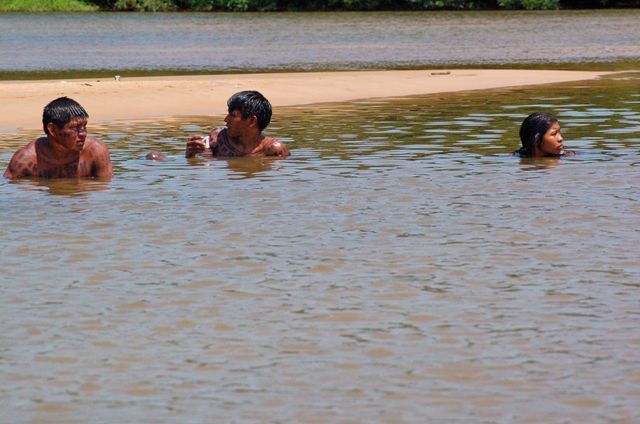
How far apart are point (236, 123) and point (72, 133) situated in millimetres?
2937

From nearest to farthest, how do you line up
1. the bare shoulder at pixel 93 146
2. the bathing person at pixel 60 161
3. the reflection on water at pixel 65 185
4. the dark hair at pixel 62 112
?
the dark hair at pixel 62 112, the reflection on water at pixel 65 185, the bathing person at pixel 60 161, the bare shoulder at pixel 93 146

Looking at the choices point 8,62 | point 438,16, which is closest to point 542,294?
point 8,62

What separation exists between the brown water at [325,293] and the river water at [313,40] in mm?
25864

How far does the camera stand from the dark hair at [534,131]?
1650 centimetres

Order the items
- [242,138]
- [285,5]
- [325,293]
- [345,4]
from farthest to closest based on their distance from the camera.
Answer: [285,5], [345,4], [242,138], [325,293]

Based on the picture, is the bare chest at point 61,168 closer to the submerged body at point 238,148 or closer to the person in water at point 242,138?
the person in water at point 242,138

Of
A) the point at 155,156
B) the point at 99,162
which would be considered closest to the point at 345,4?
the point at 155,156

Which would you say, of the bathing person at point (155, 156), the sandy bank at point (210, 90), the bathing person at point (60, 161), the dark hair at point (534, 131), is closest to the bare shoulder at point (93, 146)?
the bathing person at point (60, 161)

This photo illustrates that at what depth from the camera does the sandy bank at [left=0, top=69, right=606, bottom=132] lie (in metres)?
24.1

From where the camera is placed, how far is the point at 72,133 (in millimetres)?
13977

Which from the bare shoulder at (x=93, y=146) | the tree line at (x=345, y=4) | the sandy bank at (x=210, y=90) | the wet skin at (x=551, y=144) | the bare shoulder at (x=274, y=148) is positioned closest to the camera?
the bare shoulder at (x=93, y=146)

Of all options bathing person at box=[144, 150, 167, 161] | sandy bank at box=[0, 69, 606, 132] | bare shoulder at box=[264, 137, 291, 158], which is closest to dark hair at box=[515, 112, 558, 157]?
bare shoulder at box=[264, 137, 291, 158]

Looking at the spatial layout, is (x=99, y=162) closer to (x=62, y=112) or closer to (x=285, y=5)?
(x=62, y=112)

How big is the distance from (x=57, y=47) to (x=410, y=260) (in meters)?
45.5
